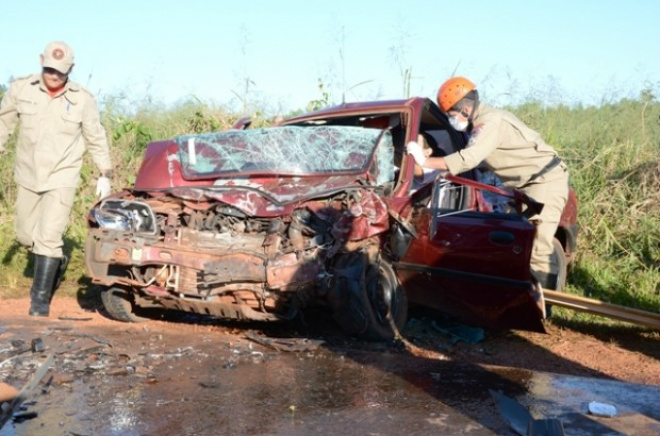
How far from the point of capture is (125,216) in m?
5.91

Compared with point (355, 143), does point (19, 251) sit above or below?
below

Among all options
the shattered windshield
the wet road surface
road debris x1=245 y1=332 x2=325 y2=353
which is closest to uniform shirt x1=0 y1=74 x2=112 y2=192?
the shattered windshield

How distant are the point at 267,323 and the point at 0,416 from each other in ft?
9.37

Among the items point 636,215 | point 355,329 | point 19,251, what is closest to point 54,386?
point 355,329

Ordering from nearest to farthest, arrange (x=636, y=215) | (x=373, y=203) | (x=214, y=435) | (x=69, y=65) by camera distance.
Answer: (x=214, y=435) → (x=373, y=203) → (x=69, y=65) → (x=636, y=215)

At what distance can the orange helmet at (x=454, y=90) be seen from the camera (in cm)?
646

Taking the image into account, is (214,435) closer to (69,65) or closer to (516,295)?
(516,295)

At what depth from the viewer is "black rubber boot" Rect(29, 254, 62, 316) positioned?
6.62 metres

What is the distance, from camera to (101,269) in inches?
228

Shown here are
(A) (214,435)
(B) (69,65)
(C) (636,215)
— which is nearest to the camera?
(A) (214,435)

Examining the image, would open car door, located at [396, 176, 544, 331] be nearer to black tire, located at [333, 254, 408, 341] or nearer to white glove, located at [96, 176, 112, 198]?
black tire, located at [333, 254, 408, 341]

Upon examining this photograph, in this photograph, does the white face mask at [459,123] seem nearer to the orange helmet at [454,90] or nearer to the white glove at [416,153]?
the orange helmet at [454,90]

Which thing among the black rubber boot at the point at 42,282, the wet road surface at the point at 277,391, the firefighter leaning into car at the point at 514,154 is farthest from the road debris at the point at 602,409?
the black rubber boot at the point at 42,282

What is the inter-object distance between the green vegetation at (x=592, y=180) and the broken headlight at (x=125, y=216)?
2231 millimetres
